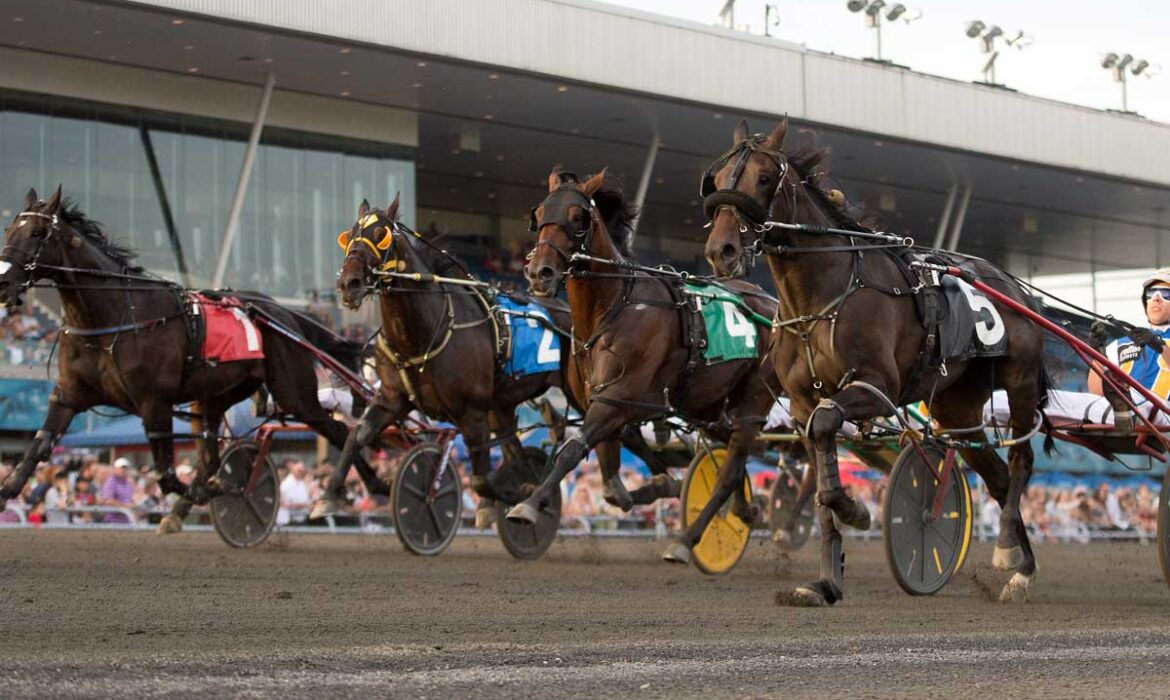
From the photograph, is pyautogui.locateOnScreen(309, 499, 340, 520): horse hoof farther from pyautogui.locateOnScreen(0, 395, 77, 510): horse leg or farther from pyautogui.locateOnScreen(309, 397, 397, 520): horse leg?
pyautogui.locateOnScreen(0, 395, 77, 510): horse leg

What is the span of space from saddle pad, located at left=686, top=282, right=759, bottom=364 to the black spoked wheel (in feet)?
10.8

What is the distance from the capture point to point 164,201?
24.8 m

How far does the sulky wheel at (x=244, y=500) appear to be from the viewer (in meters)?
13.3

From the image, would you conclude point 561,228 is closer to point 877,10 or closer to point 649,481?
point 649,481

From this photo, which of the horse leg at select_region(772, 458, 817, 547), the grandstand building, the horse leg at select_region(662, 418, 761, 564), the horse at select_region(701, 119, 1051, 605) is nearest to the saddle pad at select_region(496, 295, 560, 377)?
the horse leg at select_region(662, 418, 761, 564)

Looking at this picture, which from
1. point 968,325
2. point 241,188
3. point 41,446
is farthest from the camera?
point 241,188

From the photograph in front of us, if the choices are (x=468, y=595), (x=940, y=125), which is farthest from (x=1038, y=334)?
(x=940, y=125)

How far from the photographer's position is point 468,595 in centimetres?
840

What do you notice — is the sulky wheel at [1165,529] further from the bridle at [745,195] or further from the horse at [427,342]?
the horse at [427,342]

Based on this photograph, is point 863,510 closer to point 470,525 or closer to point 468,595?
point 468,595

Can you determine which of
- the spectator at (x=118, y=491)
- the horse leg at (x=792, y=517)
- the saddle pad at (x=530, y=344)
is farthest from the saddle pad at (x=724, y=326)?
the spectator at (x=118, y=491)

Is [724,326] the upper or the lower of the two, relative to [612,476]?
upper

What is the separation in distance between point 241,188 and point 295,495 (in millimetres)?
8210

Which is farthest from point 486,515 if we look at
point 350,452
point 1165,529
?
point 1165,529
